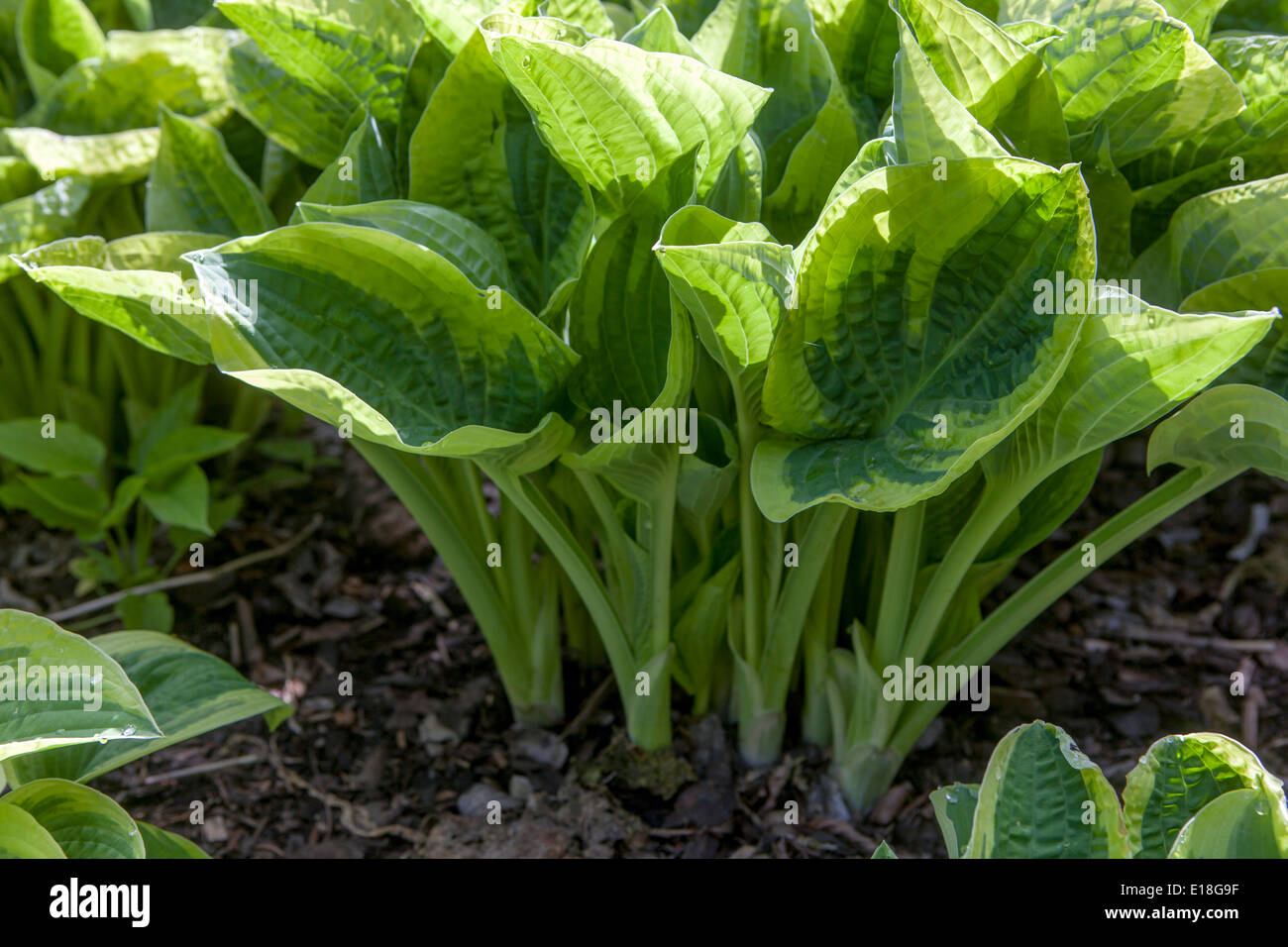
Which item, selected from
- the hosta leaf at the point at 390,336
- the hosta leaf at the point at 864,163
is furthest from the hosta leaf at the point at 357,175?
the hosta leaf at the point at 864,163

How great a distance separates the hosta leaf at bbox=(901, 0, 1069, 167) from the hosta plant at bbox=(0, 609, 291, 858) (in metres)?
1.05

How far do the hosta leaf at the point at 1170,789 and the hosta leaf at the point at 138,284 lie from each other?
106cm

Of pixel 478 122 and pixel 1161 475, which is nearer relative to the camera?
pixel 478 122

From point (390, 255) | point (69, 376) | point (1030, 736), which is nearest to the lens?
point (1030, 736)

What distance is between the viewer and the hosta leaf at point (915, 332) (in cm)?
109

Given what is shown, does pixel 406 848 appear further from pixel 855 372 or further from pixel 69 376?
pixel 69 376

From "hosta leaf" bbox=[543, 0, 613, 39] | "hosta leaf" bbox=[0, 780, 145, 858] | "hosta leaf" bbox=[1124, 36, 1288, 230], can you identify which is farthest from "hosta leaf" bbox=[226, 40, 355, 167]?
"hosta leaf" bbox=[1124, 36, 1288, 230]

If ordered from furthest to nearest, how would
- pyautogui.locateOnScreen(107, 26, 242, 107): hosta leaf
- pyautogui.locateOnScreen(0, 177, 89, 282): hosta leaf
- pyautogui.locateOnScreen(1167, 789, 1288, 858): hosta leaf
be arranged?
pyautogui.locateOnScreen(107, 26, 242, 107): hosta leaf → pyautogui.locateOnScreen(0, 177, 89, 282): hosta leaf → pyautogui.locateOnScreen(1167, 789, 1288, 858): hosta leaf

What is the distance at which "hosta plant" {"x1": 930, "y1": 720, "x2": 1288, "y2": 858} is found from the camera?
1053 millimetres

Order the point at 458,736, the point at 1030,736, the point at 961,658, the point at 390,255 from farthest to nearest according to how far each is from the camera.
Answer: the point at 458,736, the point at 961,658, the point at 390,255, the point at 1030,736

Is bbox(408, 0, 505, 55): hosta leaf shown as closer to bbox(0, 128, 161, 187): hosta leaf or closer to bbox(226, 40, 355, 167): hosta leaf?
bbox(226, 40, 355, 167): hosta leaf

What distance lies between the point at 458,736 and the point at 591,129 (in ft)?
3.22

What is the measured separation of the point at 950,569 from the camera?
1.42m

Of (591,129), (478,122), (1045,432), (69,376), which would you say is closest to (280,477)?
(69,376)
